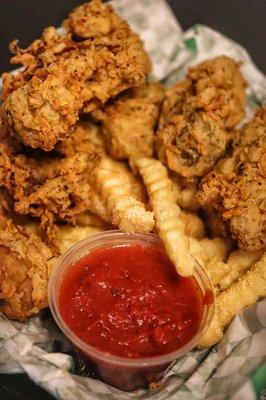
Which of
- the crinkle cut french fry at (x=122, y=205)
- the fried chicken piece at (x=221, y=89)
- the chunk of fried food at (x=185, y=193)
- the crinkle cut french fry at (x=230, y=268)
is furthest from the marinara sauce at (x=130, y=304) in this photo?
the fried chicken piece at (x=221, y=89)

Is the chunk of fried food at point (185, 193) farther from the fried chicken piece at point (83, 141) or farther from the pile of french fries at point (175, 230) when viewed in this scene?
the fried chicken piece at point (83, 141)

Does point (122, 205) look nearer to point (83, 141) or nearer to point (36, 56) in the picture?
point (83, 141)

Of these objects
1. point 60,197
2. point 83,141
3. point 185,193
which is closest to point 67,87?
point 83,141

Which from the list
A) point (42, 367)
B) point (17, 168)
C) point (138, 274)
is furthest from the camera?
point (17, 168)

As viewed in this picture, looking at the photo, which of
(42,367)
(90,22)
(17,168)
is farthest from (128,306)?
(90,22)

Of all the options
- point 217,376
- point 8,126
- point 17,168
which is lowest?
point 217,376

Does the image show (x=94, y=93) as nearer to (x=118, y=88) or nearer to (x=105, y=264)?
(x=118, y=88)
